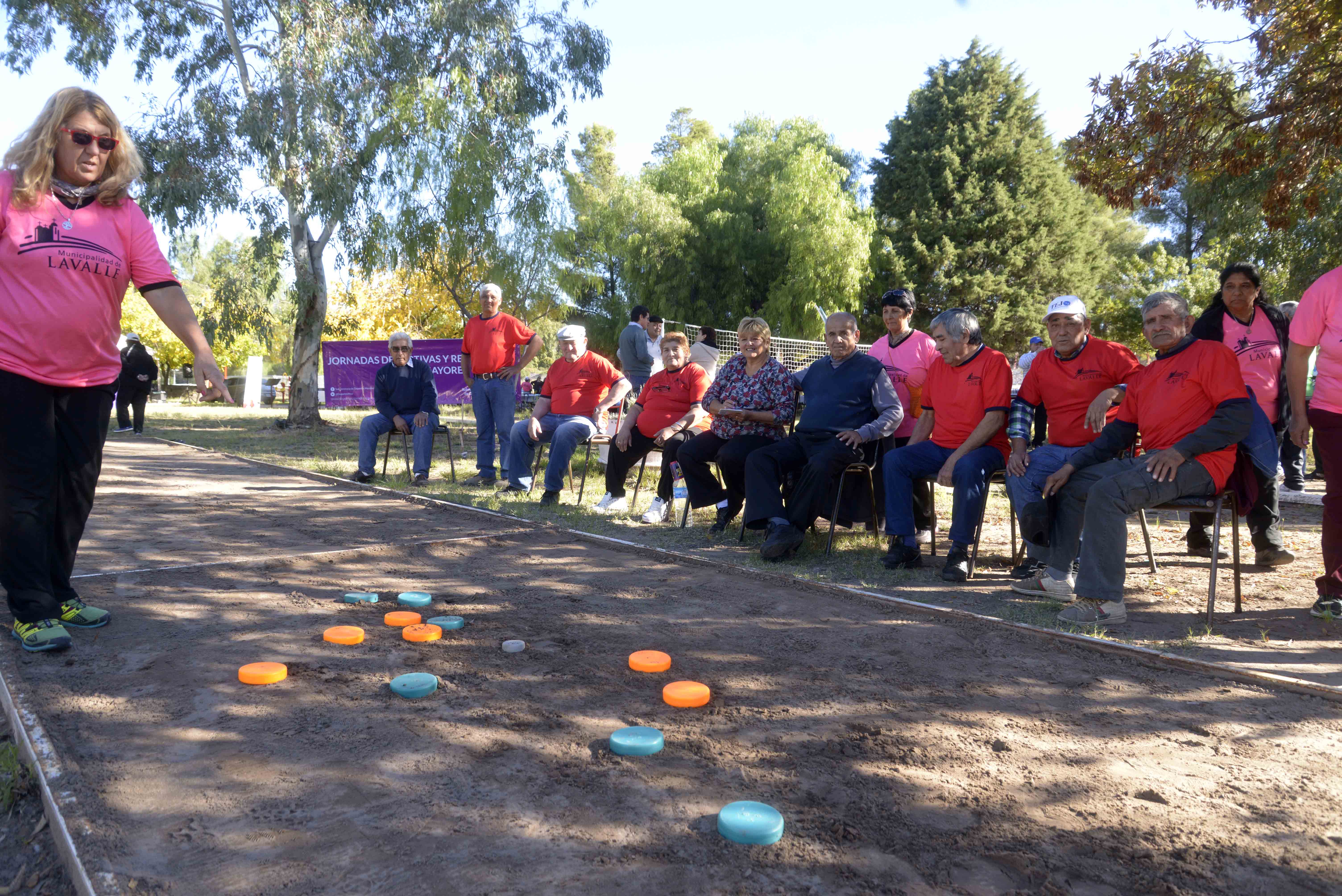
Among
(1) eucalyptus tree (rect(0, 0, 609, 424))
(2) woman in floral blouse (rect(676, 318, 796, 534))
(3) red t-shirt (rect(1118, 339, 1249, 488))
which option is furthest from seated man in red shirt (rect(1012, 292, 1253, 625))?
(1) eucalyptus tree (rect(0, 0, 609, 424))

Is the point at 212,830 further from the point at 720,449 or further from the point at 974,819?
the point at 720,449

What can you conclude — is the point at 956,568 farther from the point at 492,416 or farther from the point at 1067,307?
the point at 492,416

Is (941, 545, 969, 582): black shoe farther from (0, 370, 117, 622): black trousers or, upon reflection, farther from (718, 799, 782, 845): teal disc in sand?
(0, 370, 117, 622): black trousers

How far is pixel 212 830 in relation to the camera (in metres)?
2.12

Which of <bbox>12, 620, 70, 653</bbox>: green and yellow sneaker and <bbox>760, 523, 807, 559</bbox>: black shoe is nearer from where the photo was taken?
<bbox>12, 620, 70, 653</bbox>: green and yellow sneaker

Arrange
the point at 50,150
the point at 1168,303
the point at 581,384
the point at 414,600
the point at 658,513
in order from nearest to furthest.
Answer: the point at 50,150 → the point at 414,600 → the point at 1168,303 → the point at 658,513 → the point at 581,384

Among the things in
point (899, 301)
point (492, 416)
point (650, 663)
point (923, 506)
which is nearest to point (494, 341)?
point (492, 416)

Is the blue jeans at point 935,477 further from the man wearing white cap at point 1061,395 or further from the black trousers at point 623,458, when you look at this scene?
the black trousers at point 623,458

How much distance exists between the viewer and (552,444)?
7777 millimetres

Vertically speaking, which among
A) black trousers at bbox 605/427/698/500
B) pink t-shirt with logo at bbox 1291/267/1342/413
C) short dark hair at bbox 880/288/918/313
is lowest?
black trousers at bbox 605/427/698/500

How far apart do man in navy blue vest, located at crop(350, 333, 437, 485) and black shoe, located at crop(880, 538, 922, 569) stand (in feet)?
17.3

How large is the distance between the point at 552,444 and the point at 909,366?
317 centimetres

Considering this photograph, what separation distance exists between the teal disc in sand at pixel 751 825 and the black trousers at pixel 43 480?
2795 mm

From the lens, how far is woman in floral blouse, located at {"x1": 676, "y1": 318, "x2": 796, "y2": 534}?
6180 mm
